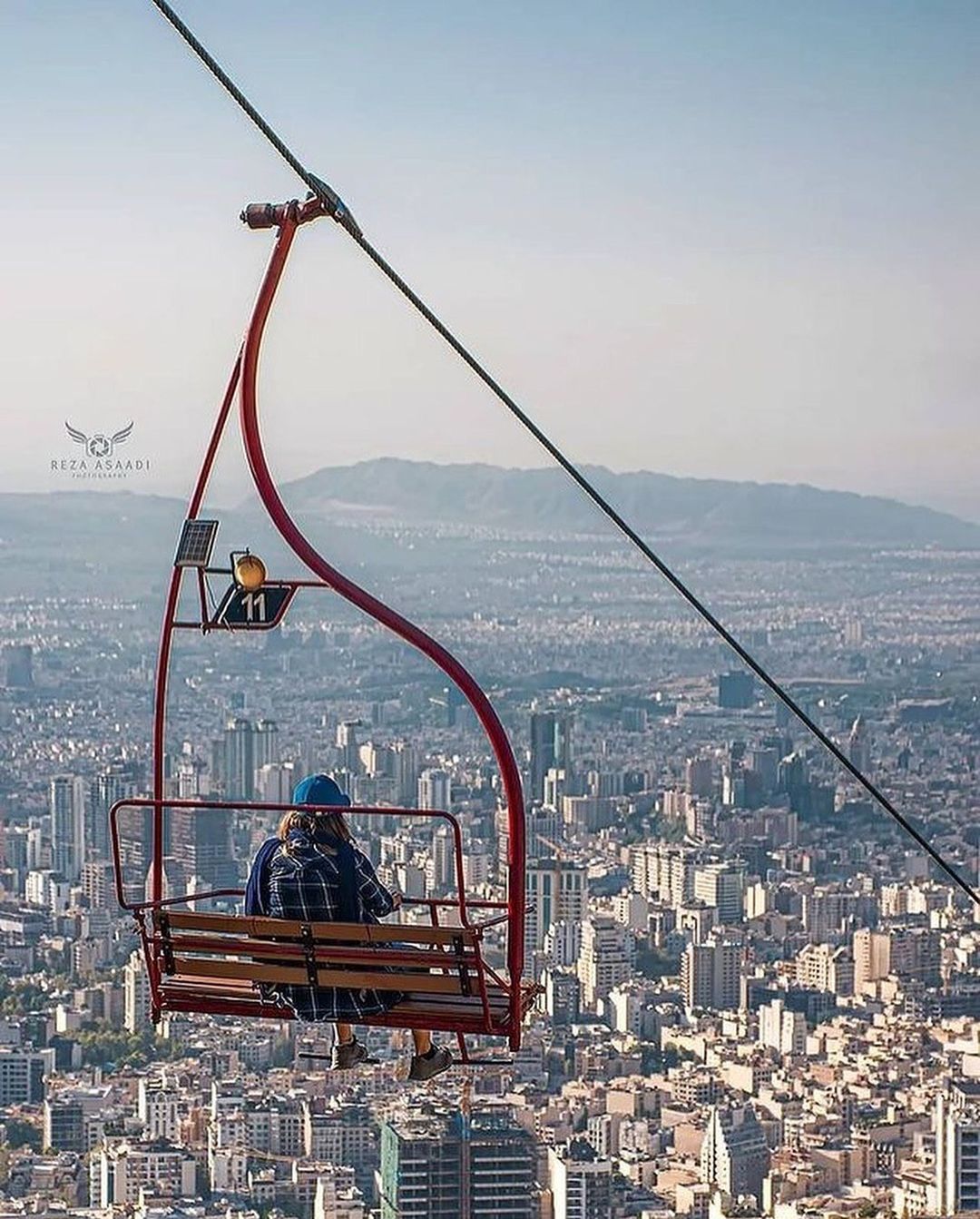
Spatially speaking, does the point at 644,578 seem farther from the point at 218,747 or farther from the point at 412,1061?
the point at 412,1061

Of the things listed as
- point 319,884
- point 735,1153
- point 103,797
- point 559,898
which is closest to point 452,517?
point 559,898

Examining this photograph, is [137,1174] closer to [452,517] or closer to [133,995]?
[133,995]

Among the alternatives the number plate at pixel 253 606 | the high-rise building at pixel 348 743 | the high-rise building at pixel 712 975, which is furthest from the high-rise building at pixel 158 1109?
the number plate at pixel 253 606

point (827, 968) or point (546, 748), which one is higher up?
point (546, 748)

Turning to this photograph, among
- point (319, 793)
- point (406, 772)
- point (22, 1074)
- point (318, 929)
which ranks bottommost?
point (22, 1074)

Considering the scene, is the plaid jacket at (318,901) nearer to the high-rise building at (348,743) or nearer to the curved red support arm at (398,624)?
the curved red support arm at (398,624)

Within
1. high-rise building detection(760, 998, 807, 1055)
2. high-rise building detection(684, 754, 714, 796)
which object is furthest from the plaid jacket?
high-rise building detection(684, 754, 714, 796)

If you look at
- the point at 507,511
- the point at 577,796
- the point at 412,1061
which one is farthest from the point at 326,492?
the point at 412,1061
